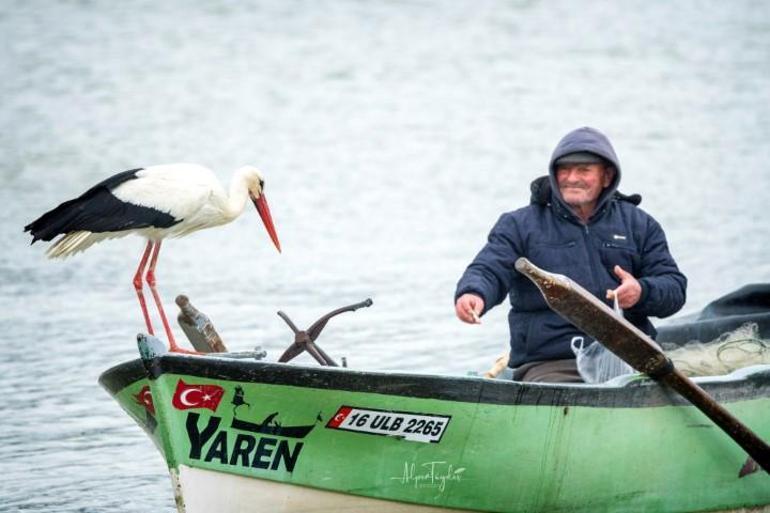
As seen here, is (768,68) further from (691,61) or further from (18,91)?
(18,91)

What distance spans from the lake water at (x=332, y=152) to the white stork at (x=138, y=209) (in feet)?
4.47

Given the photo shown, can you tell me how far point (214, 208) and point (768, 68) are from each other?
23.3 metres

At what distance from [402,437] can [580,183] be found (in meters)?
1.46

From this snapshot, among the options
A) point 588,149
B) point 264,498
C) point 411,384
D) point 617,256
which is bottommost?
point 264,498

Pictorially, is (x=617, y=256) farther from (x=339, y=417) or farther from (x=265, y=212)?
(x=265, y=212)

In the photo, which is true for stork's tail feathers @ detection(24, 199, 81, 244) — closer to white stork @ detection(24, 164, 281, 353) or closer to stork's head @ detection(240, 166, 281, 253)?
white stork @ detection(24, 164, 281, 353)

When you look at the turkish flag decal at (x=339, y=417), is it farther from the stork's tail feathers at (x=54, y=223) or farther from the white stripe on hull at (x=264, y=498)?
the stork's tail feathers at (x=54, y=223)

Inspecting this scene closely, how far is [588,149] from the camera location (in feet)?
24.2

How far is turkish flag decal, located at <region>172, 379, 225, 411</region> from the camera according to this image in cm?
668

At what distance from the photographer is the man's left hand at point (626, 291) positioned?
23.5 ft

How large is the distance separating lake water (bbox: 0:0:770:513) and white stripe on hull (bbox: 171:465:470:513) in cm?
198

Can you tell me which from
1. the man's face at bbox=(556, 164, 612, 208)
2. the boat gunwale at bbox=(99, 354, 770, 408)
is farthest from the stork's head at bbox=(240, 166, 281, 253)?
the boat gunwale at bbox=(99, 354, 770, 408)

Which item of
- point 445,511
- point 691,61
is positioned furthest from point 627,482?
point 691,61

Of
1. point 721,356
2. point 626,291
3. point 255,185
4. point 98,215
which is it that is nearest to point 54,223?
point 98,215
